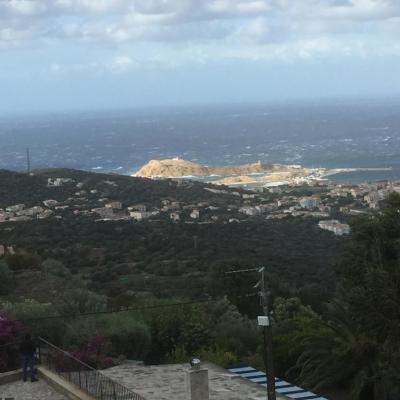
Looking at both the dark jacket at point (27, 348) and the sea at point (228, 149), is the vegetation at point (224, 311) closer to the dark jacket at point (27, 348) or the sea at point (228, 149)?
the dark jacket at point (27, 348)

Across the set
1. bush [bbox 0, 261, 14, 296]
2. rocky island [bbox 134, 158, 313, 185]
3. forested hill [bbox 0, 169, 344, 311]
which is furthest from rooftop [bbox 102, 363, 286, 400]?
rocky island [bbox 134, 158, 313, 185]

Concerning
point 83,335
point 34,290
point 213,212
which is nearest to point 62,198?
point 213,212

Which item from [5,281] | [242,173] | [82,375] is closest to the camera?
[82,375]

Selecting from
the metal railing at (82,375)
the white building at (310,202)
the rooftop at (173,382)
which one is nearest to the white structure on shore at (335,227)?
the white building at (310,202)

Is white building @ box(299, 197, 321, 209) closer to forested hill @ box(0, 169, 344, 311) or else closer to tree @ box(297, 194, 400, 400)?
forested hill @ box(0, 169, 344, 311)

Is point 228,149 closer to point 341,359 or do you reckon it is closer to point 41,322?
point 41,322

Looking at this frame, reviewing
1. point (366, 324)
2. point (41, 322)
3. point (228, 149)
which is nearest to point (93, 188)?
point (41, 322)
